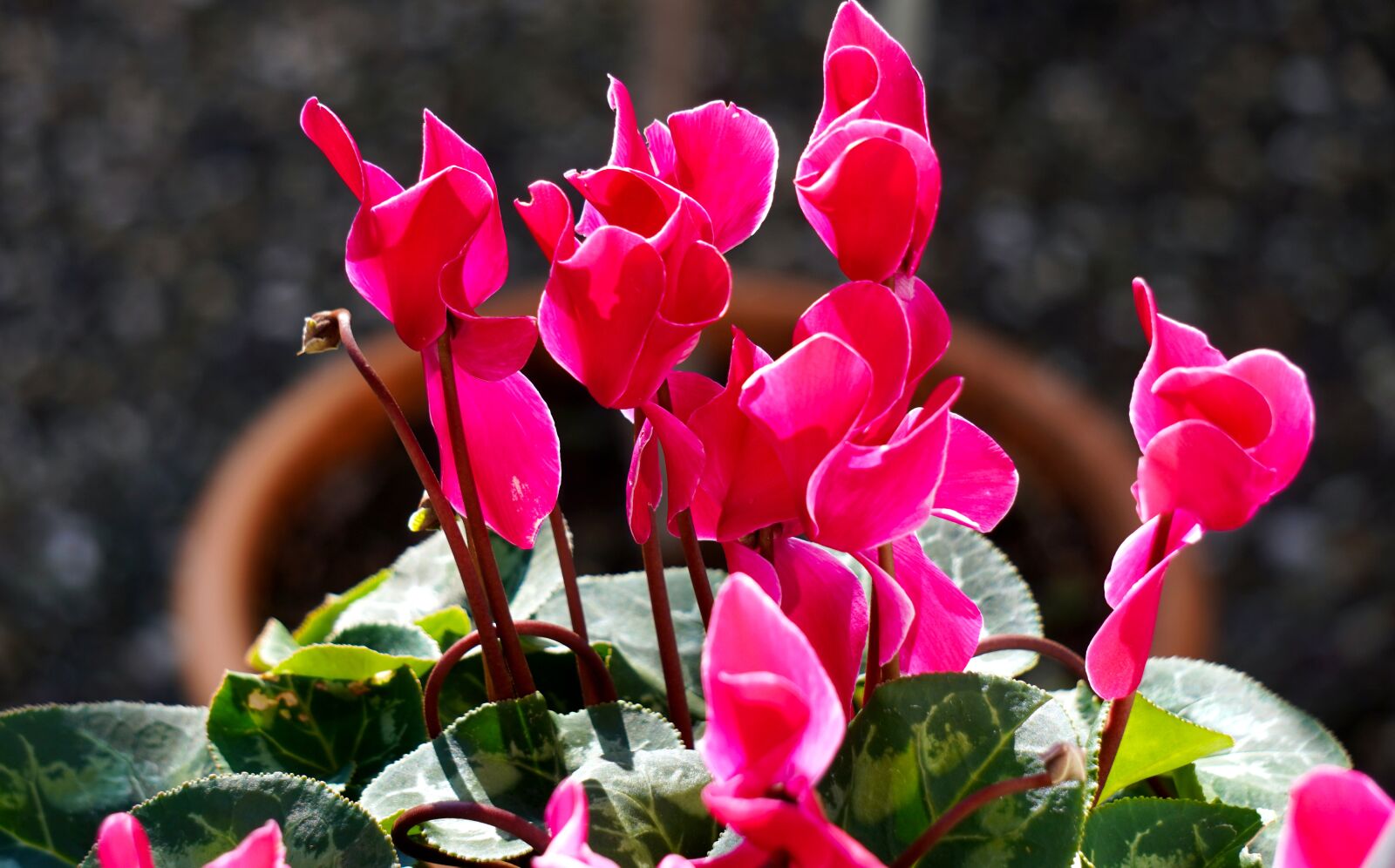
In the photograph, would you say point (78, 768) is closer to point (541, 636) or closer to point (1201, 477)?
point (541, 636)

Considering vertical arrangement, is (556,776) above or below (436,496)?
below

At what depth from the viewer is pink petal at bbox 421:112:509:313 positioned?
17.0 inches

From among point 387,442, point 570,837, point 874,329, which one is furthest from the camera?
point 387,442

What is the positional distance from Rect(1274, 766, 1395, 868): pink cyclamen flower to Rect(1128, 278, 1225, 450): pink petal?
11 cm

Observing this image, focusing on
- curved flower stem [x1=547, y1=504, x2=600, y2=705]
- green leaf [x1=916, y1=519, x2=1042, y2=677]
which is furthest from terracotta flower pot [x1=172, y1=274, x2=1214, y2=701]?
curved flower stem [x1=547, y1=504, x2=600, y2=705]

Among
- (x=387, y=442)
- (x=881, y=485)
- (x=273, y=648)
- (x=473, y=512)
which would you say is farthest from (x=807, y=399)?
(x=387, y=442)

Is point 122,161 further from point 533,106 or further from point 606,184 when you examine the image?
point 606,184

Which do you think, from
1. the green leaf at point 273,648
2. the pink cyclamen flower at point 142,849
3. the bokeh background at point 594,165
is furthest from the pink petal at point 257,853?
the bokeh background at point 594,165

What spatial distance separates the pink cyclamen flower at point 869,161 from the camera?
0.40m

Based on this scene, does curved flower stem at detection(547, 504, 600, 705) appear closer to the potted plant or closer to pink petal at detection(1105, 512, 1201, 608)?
the potted plant

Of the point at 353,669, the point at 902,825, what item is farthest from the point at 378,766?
the point at 902,825

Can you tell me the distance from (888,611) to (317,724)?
27 cm

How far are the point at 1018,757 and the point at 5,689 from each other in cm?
149

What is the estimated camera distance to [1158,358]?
401mm
